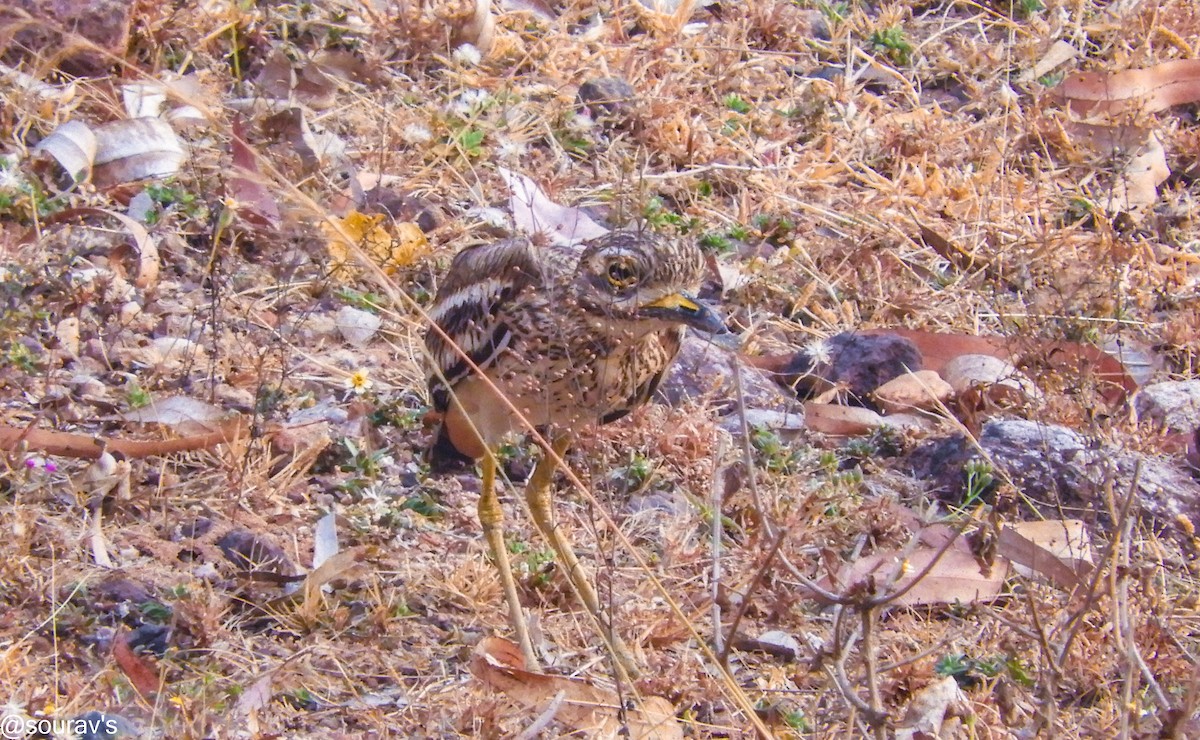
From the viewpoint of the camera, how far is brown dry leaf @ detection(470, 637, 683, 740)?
371 cm

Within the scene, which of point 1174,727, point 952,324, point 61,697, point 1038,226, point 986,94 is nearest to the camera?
point 1174,727

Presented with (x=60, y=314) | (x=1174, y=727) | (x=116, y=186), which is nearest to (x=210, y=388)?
(x=60, y=314)

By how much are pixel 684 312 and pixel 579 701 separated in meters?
1.12

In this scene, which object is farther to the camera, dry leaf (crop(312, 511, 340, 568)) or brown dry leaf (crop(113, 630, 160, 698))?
dry leaf (crop(312, 511, 340, 568))

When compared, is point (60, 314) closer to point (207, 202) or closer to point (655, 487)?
point (207, 202)

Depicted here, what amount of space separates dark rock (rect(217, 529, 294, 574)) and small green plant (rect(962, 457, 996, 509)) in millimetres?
2260

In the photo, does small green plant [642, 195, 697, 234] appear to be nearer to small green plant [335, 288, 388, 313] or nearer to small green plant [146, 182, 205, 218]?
small green plant [335, 288, 388, 313]

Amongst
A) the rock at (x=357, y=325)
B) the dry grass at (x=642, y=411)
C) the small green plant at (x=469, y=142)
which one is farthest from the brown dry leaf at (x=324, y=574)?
the small green plant at (x=469, y=142)

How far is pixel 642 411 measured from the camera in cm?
509

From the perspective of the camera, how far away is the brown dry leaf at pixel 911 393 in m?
5.36

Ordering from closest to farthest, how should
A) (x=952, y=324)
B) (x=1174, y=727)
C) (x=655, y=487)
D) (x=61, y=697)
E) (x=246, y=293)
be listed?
(x=1174, y=727), (x=61, y=697), (x=655, y=487), (x=246, y=293), (x=952, y=324)

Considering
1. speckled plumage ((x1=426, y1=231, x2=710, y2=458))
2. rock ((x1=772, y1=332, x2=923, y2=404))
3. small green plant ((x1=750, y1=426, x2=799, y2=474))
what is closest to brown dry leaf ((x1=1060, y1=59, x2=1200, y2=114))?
rock ((x1=772, y1=332, x2=923, y2=404))

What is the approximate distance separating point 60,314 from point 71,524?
1.13m

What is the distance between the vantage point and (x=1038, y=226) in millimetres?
6555
